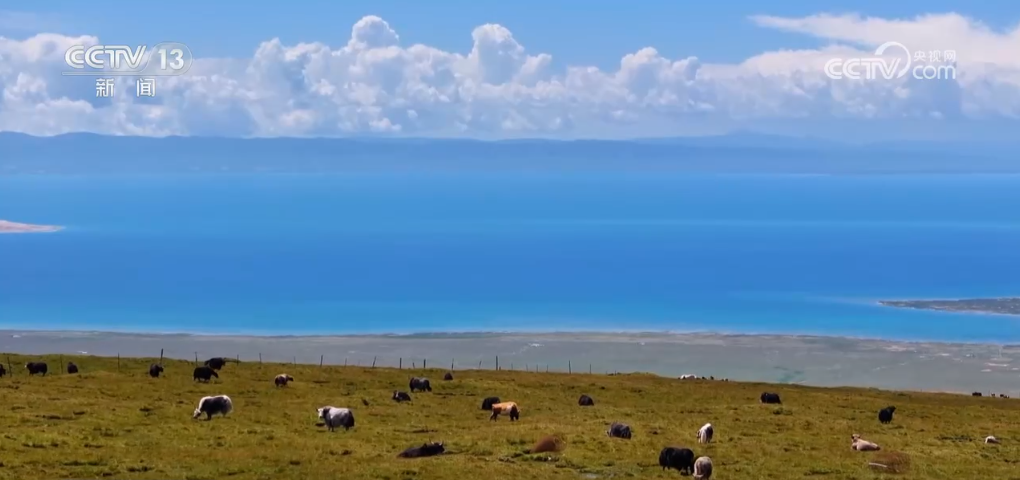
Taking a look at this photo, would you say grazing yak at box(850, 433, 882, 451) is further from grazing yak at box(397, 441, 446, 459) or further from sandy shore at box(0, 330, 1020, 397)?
sandy shore at box(0, 330, 1020, 397)

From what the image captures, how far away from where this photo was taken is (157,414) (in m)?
35.1

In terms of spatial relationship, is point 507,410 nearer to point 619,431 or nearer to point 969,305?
point 619,431

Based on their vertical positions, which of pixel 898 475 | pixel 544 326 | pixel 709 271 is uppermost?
pixel 709 271

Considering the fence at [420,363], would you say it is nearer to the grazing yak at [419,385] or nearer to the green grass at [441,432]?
the green grass at [441,432]

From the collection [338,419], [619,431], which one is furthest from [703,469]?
[338,419]

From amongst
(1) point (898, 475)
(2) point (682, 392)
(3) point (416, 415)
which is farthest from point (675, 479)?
(2) point (682, 392)

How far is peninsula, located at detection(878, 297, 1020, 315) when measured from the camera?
128250 mm

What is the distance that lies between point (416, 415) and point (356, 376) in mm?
14853

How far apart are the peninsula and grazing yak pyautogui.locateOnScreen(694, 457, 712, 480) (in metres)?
112

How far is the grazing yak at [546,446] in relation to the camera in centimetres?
2914

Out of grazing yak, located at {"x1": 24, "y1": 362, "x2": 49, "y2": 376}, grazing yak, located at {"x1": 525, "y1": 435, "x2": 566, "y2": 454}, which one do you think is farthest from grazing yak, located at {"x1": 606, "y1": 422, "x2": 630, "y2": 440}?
grazing yak, located at {"x1": 24, "y1": 362, "x2": 49, "y2": 376}

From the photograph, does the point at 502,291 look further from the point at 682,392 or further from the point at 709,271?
the point at 682,392

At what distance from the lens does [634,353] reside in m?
93.4

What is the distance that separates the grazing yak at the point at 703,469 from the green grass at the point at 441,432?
→ 0.56 m
